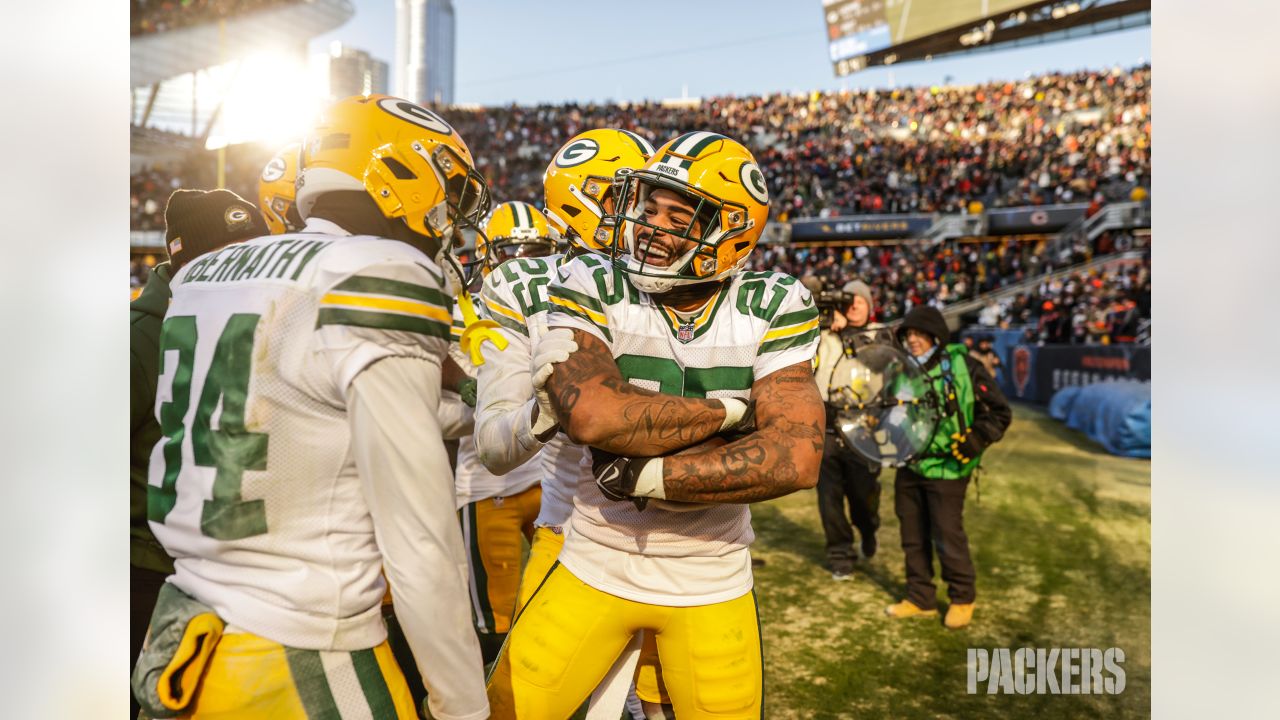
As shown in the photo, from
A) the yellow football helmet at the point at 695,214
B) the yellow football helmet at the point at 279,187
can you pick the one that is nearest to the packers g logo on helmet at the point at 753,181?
the yellow football helmet at the point at 695,214

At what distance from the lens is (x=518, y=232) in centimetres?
424

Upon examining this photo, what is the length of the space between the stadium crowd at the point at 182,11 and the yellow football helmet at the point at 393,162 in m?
28.3

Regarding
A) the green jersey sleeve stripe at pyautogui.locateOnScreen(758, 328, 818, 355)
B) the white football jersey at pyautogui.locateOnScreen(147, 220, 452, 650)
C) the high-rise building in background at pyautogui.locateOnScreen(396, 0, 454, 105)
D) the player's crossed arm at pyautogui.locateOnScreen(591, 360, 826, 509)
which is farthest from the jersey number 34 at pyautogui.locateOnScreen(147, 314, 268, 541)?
the high-rise building in background at pyautogui.locateOnScreen(396, 0, 454, 105)

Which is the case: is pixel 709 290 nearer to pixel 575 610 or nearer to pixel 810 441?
pixel 810 441

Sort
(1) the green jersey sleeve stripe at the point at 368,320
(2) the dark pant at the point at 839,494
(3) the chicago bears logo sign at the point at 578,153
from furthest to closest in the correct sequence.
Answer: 1. (2) the dark pant at the point at 839,494
2. (3) the chicago bears logo sign at the point at 578,153
3. (1) the green jersey sleeve stripe at the point at 368,320

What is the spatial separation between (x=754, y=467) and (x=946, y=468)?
140 inches

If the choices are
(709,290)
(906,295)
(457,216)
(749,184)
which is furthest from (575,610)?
(906,295)

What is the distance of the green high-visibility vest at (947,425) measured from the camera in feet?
16.2

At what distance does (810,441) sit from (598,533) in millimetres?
659

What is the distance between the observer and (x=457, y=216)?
223 centimetres

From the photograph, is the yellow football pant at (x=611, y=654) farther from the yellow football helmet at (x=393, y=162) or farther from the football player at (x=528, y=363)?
the yellow football helmet at (x=393, y=162)

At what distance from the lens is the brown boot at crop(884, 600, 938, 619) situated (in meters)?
5.16

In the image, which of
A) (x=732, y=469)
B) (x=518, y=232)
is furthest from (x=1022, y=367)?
(x=732, y=469)

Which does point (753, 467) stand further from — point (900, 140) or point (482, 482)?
point (900, 140)
